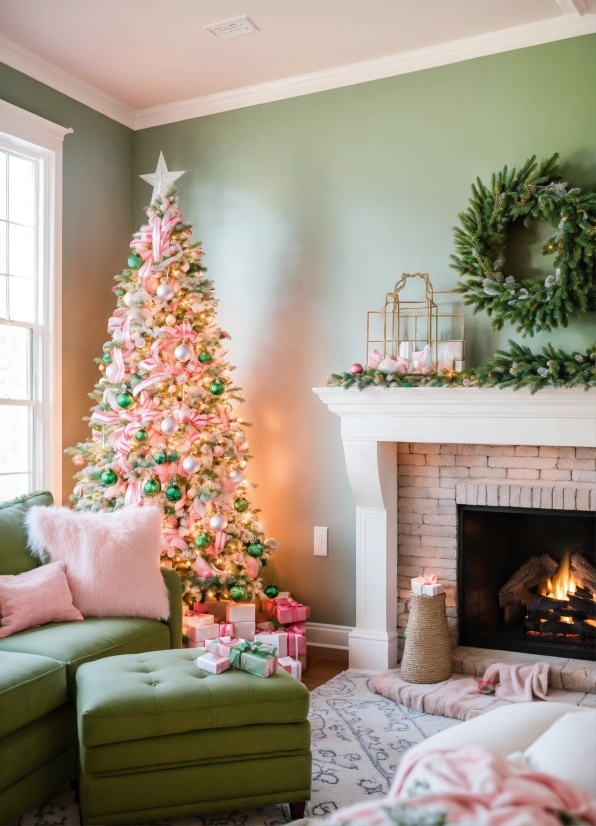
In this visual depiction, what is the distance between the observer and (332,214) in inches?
166

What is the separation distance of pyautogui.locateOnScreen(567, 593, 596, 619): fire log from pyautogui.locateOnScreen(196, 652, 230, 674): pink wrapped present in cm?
195

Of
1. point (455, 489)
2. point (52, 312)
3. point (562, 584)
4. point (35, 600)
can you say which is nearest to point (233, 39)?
point (52, 312)

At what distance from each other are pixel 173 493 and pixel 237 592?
1.87 feet

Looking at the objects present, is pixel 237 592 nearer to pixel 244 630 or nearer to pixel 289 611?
pixel 244 630

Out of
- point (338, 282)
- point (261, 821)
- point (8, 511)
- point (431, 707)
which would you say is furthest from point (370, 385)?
point (261, 821)

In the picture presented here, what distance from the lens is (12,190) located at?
4.06m

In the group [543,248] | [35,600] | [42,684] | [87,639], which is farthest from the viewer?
[543,248]

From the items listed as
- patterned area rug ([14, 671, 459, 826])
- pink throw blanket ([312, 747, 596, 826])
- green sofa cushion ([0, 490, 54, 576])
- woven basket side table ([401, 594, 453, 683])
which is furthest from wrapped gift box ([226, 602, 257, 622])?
pink throw blanket ([312, 747, 596, 826])

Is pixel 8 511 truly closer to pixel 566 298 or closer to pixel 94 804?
pixel 94 804

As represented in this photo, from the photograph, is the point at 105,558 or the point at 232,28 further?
the point at 232,28

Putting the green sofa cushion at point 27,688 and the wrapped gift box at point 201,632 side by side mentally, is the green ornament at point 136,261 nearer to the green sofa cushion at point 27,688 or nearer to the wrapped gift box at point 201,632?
the wrapped gift box at point 201,632

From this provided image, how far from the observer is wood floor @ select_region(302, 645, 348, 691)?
3.88 meters

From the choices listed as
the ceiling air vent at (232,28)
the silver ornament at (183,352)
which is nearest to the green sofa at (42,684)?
the silver ornament at (183,352)

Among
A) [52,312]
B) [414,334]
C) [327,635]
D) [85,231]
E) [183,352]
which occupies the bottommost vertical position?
[327,635]
